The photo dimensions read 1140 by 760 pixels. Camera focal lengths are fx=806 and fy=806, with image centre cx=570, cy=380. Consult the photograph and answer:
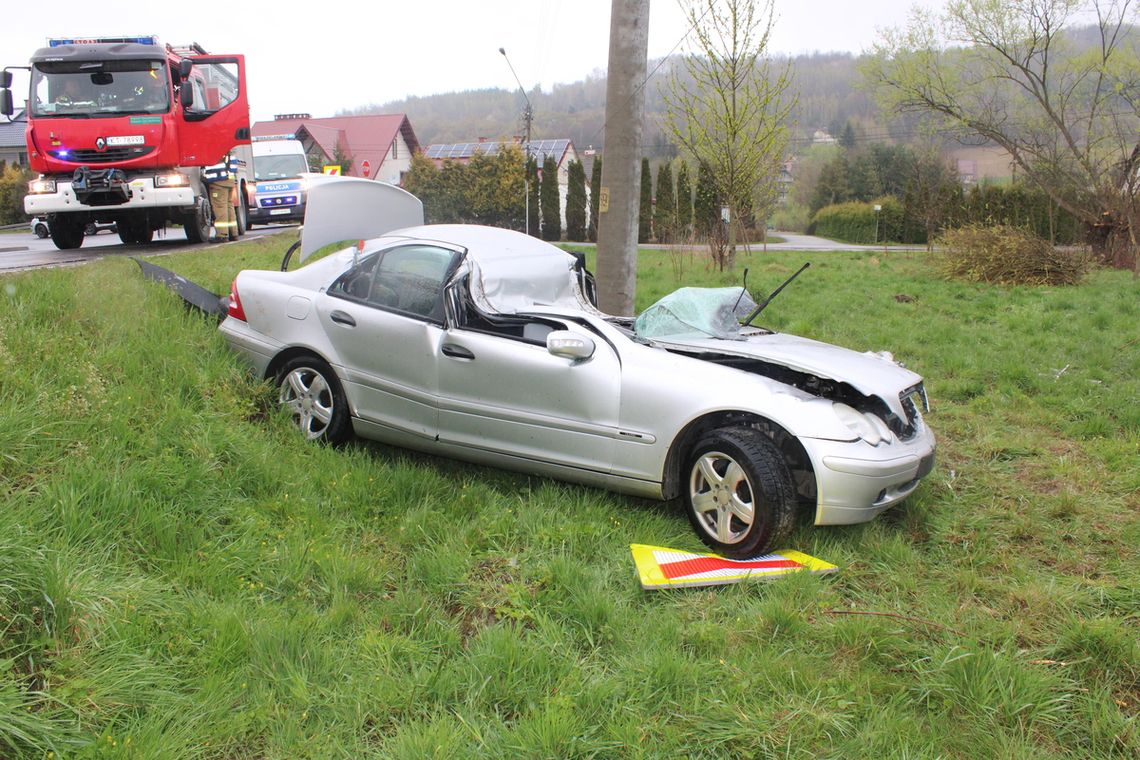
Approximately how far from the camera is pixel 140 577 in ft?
10.3

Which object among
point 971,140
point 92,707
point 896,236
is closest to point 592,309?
point 92,707

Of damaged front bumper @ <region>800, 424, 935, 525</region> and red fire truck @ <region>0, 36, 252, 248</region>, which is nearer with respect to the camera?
damaged front bumper @ <region>800, 424, 935, 525</region>

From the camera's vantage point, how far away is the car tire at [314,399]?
5.11 m

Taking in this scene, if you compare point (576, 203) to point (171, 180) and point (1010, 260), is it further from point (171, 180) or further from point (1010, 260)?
point (171, 180)

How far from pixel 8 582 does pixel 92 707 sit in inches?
21.8

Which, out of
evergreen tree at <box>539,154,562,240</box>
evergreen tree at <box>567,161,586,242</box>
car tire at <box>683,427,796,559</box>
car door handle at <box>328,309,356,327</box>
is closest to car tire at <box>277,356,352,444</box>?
car door handle at <box>328,309,356,327</box>

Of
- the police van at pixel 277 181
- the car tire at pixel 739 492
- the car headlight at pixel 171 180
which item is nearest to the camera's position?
the car tire at pixel 739 492

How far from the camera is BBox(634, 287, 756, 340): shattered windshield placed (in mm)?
4707

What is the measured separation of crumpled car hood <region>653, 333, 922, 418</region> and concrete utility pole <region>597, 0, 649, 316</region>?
2.49 m

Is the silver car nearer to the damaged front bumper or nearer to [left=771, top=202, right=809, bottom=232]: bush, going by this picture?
the damaged front bumper

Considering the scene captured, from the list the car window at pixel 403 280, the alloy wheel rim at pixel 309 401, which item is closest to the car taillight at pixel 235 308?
the alloy wheel rim at pixel 309 401

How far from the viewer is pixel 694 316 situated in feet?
15.6

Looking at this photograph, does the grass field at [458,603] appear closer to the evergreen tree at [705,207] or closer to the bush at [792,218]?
the evergreen tree at [705,207]

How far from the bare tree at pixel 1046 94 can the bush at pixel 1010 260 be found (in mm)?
3964
